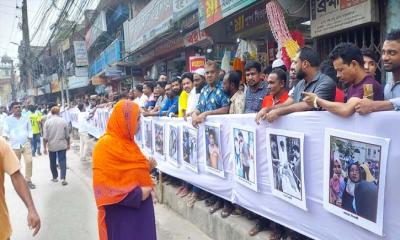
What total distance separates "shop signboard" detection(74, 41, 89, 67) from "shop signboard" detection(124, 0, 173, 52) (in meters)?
9.54

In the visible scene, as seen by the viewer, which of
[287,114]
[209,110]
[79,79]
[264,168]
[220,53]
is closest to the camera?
[287,114]

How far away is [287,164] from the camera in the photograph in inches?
114

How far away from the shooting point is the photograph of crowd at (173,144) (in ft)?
17.4

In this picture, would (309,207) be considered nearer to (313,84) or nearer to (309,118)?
(309,118)

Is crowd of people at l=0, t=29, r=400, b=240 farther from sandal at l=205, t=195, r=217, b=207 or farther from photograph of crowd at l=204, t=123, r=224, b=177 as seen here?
photograph of crowd at l=204, t=123, r=224, b=177

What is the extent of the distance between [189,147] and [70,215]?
91.7 inches

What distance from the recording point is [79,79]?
29.7 m

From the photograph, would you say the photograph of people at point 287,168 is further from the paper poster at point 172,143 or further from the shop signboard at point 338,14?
the shop signboard at point 338,14

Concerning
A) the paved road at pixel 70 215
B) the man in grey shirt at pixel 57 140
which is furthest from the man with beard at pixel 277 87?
the man in grey shirt at pixel 57 140

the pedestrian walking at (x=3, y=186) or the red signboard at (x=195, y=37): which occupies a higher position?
the red signboard at (x=195, y=37)

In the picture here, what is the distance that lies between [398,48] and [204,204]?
2.91m

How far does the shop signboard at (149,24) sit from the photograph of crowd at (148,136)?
4.66 meters

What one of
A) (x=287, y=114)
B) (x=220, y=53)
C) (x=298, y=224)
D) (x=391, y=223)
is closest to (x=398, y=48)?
(x=287, y=114)

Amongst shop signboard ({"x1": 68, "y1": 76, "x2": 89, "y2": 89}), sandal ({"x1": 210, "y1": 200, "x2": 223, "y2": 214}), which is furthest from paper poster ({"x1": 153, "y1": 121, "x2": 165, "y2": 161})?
shop signboard ({"x1": 68, "y1": 76, "x2": 89, "y2": 89})
